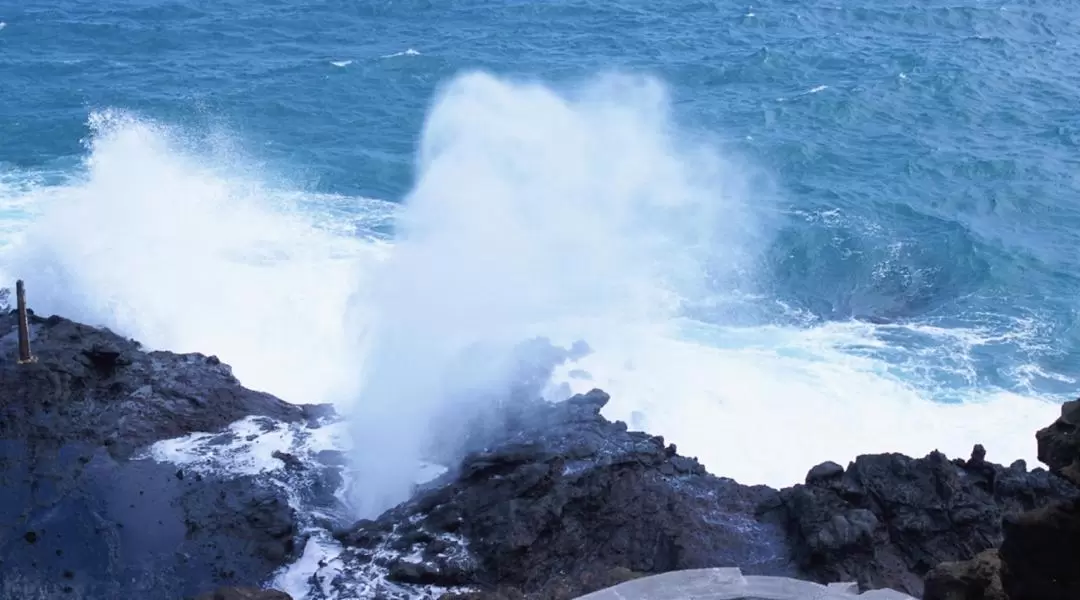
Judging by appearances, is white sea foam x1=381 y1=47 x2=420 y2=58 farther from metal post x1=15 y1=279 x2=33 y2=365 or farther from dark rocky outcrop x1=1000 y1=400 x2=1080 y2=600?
dark rocky outcrop x1=1000 y1=400 x2=1080 y2=600

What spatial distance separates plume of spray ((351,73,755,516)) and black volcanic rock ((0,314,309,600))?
215 centimetres

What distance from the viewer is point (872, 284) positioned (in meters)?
29.1

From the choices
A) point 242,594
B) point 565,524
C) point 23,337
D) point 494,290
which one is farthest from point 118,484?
point 494,290

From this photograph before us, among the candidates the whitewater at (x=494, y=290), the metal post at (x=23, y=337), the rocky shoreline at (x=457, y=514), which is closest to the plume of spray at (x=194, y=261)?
the whitewater at (x=494, y=290)

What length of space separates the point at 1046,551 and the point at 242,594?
9087mm

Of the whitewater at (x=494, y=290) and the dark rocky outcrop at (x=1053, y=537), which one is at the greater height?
the dark rocky outcrop at (x=1053, y=537)

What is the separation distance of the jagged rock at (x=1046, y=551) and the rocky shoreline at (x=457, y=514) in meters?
3.91

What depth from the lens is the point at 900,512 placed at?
52.8 feet

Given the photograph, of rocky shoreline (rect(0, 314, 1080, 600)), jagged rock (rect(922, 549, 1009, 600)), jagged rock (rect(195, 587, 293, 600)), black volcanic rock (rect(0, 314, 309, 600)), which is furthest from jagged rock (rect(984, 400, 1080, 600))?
black volcanic rock (rect(0, 314, 309, 600))

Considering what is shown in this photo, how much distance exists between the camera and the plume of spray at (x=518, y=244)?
67.8ft

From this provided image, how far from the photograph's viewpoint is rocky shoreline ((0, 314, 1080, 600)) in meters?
15.5

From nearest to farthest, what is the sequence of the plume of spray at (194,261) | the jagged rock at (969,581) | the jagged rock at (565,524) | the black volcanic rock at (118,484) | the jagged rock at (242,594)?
1. the jagged rock at (969,581)
2. the jagged rock at (242,594)
3. the black volcanic rock at (118,484)
4. the jagged rock at (565,524)
5. the plume of spray at (194,261)

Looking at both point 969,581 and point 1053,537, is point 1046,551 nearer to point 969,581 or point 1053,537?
point 1053,537

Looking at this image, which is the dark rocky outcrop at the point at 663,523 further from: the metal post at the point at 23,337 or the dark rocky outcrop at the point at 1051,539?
the metal post at the point at 23,337
